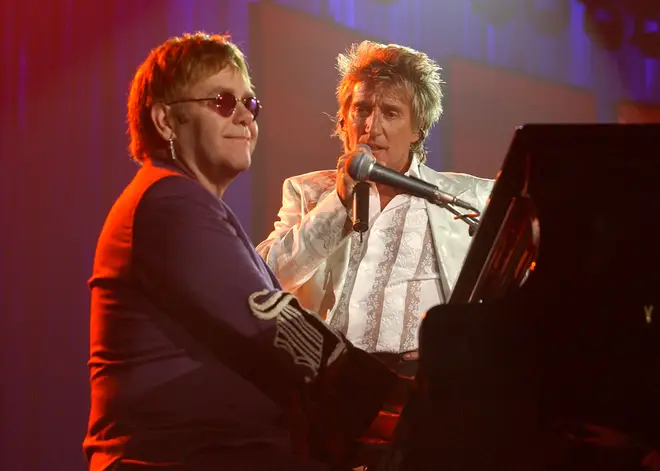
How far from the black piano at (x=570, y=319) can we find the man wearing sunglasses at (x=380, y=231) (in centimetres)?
118

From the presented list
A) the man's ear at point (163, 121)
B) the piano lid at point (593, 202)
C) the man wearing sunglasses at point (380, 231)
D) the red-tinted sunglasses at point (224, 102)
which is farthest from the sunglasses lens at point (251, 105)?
the piano lid at point (593, 202)

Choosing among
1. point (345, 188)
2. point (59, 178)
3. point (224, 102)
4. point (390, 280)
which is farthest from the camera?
point (59, 178)

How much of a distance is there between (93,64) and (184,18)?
1.33ft

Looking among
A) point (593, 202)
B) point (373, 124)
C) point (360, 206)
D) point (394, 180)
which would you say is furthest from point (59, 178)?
point (593, 202)

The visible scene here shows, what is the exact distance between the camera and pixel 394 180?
1.94 meters

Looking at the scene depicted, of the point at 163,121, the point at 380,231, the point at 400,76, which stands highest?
the point at 400,76

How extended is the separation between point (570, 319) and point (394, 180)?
734mm

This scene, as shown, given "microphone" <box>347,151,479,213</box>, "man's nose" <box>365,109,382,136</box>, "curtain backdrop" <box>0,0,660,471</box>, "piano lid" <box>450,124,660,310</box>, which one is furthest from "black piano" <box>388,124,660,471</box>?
"curtain backdrop" <box>0,0,660,471</box>

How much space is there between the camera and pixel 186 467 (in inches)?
60.5

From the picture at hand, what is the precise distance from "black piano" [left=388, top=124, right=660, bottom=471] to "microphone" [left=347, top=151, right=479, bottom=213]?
2.00 ft

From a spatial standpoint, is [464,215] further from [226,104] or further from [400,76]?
[400,76]

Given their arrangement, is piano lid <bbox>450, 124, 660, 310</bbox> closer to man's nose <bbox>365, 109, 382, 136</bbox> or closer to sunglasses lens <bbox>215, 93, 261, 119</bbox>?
sunglasses lens <bbox>215, 93, 261, 119</bbox>

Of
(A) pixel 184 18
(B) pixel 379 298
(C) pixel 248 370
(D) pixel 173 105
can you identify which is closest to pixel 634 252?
(C) pixel 248 370

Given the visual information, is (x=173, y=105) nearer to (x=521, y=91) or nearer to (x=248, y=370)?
(x=248, y=370)
